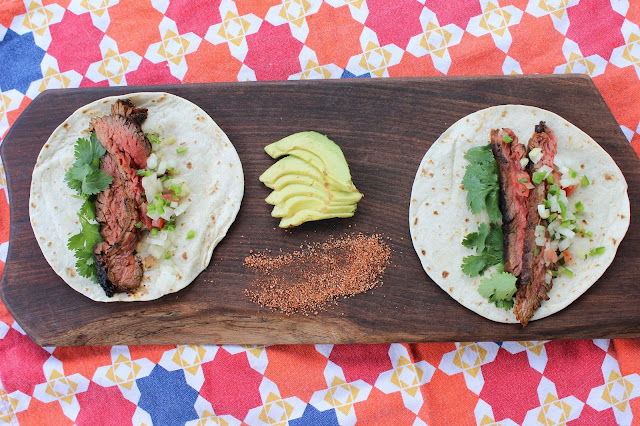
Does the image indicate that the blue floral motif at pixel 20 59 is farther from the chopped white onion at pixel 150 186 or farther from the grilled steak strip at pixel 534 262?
the grilled steak strip at pixel 534 262

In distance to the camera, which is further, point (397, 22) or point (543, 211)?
point (397, 22)

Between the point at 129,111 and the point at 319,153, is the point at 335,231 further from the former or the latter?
the point at 129,111

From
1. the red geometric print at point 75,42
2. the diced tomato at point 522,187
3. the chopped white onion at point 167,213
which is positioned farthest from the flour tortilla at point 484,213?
the red geometric print at point 75,42

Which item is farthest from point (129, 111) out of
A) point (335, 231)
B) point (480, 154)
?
point (480, 154)

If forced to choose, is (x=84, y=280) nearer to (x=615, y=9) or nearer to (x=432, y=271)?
Result: (x=432, y=271)

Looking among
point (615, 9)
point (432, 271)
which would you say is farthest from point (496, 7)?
point (432, 271)
